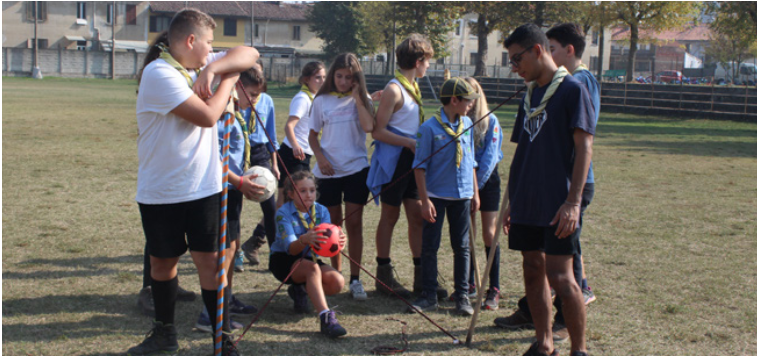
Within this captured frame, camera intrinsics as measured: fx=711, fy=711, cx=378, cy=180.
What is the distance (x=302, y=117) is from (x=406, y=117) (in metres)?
→ 1.40

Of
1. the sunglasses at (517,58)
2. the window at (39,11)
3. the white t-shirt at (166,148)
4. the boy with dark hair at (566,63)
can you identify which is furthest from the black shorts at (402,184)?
the window at (39,11)

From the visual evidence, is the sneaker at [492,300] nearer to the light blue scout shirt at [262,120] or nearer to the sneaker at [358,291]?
the sneaker at [358,291]

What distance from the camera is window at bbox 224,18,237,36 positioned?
72688 mm

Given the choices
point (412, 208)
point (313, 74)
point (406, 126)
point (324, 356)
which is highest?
point (313, 74)

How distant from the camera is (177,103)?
3.71m

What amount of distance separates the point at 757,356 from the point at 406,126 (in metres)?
2.90

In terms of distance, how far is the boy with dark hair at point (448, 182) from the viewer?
5.20 meters

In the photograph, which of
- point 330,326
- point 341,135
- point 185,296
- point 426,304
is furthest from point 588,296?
point 185,296

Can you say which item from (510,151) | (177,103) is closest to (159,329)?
(177,103)

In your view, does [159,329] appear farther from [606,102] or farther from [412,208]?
[606,102]

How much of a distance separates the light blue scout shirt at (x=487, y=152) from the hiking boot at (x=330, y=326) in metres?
1.76

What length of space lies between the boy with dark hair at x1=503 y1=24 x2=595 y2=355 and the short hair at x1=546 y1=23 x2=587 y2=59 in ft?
2.99

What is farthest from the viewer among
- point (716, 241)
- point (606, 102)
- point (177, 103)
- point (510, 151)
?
point (606, 102)

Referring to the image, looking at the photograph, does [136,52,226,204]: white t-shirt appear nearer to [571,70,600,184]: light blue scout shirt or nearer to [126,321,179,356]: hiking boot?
[126,321,179,356]: hiking boot
